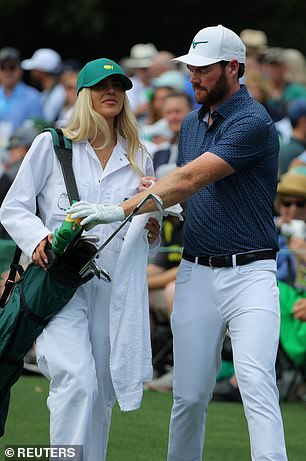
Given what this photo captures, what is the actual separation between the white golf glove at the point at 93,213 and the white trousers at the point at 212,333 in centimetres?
80

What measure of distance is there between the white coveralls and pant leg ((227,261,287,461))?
0.68 meters

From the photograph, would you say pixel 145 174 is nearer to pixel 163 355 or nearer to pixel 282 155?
pixel 163 355

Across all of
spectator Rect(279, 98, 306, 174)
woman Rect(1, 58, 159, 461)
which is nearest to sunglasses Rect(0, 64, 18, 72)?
spectator Rect(279, 98, 306, 174)

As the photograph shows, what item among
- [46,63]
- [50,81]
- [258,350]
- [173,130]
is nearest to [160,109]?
[173,130]

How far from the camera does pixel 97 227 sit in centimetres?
654

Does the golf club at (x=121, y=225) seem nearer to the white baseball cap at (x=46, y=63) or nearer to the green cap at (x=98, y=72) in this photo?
the green cap at (x=98, y=72)

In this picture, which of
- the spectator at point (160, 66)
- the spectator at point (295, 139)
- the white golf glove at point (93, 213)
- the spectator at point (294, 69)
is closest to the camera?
the white golf glove at point (93, 213)

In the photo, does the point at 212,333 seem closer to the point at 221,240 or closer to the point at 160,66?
the point at 221,240

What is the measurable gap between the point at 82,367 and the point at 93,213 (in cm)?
78

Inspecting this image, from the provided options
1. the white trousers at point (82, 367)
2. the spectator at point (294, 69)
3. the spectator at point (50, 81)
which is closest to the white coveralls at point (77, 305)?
the white trousers at point (82, 367)

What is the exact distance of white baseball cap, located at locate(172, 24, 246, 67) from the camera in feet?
21.6

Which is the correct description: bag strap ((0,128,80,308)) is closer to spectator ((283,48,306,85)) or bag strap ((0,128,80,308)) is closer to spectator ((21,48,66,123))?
spectator ((21,48,66,123))

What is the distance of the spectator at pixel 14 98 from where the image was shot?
52.3 feet

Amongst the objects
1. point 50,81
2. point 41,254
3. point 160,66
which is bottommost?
point 50,81
